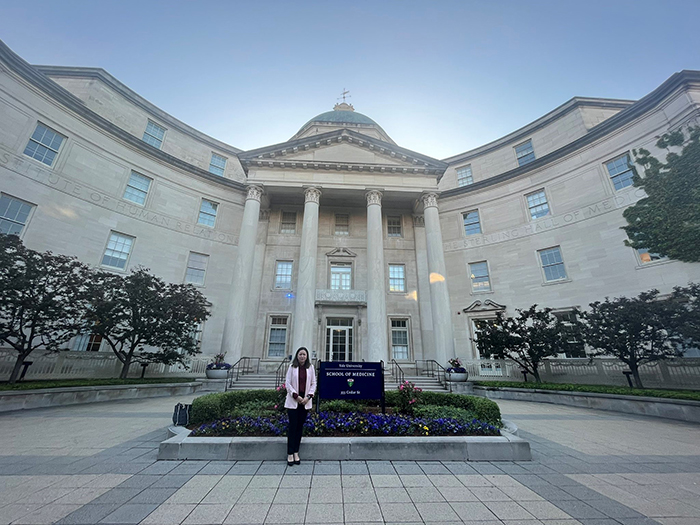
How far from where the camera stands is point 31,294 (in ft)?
34.4

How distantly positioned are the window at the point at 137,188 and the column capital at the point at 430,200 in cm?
1980

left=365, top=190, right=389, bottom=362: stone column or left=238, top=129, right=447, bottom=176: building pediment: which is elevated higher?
left=238, top=129, right=447, bottom=176: building pediment

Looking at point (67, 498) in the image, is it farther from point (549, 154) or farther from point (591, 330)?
point (549, 154)

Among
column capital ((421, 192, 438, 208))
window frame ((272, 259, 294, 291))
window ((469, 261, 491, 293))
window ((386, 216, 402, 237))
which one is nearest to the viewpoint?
column capital ((421, 192, 438, 208))

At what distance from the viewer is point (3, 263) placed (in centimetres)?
1014

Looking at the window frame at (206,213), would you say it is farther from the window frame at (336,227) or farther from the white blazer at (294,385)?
the white blazer at (294,385)

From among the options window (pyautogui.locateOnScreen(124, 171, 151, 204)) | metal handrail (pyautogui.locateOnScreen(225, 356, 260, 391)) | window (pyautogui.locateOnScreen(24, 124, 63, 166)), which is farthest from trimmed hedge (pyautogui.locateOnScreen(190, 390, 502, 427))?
window (pyautogui.locateOnScreen(24, 124, 63, 166))

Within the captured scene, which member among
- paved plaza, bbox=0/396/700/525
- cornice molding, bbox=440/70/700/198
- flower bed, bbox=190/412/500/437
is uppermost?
cornice molding, bbox=440/70/700/198

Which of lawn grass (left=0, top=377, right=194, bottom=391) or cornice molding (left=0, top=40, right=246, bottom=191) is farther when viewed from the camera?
cornice molding (left=0, top=40, right=246, bottom=191)

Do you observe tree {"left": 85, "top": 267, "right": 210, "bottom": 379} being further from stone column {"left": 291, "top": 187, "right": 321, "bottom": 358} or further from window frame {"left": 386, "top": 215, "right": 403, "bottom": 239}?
window frame {"left": 386, "top": 215, "right": 403, "bottom": 239}

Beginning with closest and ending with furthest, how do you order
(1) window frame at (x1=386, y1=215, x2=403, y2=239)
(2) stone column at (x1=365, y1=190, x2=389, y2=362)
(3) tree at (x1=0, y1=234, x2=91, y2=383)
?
(3) tree at (x1=0, y1=234, x2=91, y2=383)
(2) stone column at (x1=365, y1=190, x2=389, y2=362)
(1) window frame at (x1=386, y1=215, x2=403, y2=239)

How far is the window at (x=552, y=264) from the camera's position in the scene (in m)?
18.5

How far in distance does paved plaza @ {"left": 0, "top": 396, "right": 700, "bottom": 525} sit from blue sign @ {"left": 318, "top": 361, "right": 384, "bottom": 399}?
168 centimetres

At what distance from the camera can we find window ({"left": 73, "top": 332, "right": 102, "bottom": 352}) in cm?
1532
